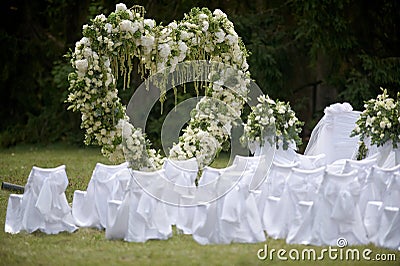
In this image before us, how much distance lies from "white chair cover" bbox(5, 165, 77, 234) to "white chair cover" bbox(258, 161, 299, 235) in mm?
2240

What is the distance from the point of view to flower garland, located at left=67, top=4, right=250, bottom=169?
369 inches

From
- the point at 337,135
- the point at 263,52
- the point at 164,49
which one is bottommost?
the point at 337,135

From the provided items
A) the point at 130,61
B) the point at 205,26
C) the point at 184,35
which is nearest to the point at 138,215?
the point at 130,61

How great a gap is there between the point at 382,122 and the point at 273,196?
181cm

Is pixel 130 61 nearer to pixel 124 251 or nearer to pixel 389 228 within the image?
pixel 124 251

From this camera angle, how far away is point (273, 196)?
9.32 m

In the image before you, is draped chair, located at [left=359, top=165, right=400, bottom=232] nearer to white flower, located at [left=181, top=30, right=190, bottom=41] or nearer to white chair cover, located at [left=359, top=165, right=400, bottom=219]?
white chair cover, located at [left=359, top=165, right=400, bottom=219]

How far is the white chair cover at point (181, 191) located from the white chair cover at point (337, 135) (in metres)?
3.21

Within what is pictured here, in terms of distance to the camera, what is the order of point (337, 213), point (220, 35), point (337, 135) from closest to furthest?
point (337, 213) → point (220, 35) → point (337, 135)

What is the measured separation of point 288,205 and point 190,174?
1362mm

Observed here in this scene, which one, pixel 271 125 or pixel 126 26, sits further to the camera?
pixel 271 125

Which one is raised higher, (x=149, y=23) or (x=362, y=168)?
(x=149, y=23)

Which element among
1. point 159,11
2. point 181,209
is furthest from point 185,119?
point 181,209

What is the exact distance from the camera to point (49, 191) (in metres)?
8.84
